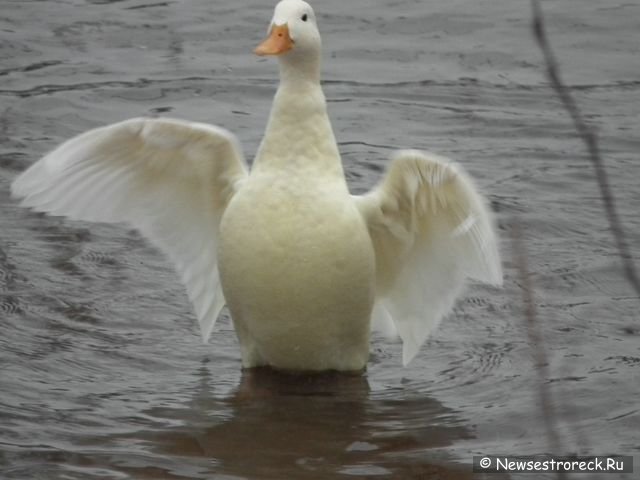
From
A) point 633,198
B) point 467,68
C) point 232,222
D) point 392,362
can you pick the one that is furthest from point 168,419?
point 467,68

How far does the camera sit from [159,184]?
641 centimetres

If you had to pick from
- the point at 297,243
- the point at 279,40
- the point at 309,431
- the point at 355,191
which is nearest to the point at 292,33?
the point at 279,40

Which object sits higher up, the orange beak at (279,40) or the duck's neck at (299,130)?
the orange beak at (279,40)

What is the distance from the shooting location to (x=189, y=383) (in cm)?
634

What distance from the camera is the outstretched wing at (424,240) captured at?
18.3ft

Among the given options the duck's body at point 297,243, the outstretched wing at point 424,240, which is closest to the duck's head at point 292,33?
the duck's body at point 297,243

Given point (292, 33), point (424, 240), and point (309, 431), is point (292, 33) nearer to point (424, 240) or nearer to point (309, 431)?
point (424, 240)

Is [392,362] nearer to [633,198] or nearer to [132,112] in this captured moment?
[633,198]

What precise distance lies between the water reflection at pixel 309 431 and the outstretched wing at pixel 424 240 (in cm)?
41

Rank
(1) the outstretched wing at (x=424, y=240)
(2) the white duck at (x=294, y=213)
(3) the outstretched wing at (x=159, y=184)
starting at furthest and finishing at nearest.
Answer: (3) the outstretched wing at (x=159, y=184) < (2) the white duck at (x=294, y=213) < (1) the outstretched wing at (x=424, y=240)

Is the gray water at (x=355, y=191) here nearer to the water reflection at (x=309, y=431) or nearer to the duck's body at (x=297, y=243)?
the water reflection at (x=309, y=431)

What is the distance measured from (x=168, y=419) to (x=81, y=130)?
4505 mm

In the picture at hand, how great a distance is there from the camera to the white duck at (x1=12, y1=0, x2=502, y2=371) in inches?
229

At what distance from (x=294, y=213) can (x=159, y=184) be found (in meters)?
0.89
